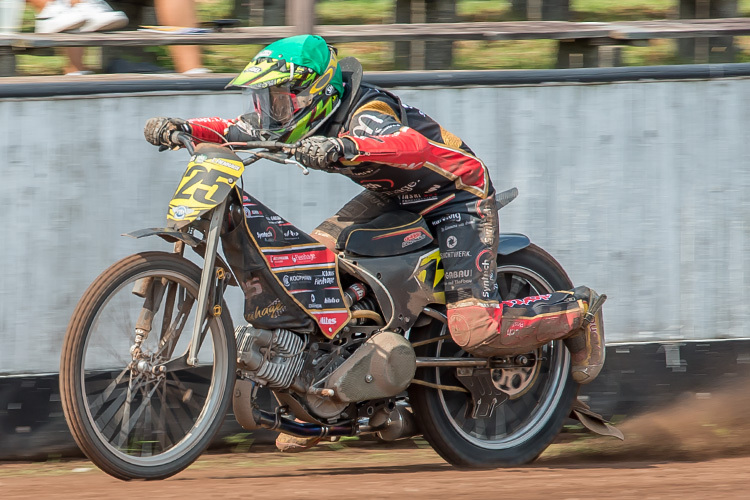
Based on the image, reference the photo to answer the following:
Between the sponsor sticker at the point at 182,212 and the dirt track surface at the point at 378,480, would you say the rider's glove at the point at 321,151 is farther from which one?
the dirt track surface at the point at 378,480

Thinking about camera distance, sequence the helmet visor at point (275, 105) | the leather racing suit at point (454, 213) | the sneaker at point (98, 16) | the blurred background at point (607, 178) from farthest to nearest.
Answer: the sneaker at point (98, 16)
the blurred background at point (607, 178)
the leather racing suit at point (454, 213)
the helmet visor at point (275, 105)

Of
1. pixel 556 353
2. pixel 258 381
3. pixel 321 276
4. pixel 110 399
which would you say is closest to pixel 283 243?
pixel 321 276

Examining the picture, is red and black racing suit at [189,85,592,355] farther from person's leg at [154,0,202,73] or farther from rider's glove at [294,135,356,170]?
person's leg at [154,0,202,73]

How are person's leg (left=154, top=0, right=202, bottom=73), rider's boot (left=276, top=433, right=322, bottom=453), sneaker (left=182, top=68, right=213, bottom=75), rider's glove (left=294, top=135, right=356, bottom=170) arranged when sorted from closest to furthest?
rider's glove (left=294, top=135, right=356, bottom=170) < rider's boot (left=276, top=433, right=322, bottom=453) < sneaker (left=182, top=68, right=213, bottom=75) < person's leg (left=154, top=0, right=202, bottom=73)

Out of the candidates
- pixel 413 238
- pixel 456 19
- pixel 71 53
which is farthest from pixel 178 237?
pixel 456 19

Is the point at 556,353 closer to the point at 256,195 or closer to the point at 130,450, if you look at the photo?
the point at 256,195

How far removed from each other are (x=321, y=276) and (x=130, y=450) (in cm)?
118

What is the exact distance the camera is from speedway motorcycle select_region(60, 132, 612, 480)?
15.3 feet

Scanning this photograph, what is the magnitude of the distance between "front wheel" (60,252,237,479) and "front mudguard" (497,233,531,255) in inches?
63.1

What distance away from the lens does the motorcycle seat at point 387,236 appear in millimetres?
5344

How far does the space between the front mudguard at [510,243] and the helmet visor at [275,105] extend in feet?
A: 4.35

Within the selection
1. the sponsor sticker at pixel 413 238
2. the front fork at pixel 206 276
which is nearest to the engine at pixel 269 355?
the front fork at pixel 206 276

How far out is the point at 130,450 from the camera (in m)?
4.87

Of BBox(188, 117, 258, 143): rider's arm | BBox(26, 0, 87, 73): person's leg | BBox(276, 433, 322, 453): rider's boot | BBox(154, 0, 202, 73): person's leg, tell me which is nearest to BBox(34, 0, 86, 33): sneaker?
BBox(26, 0, 87, 73): person's leg
